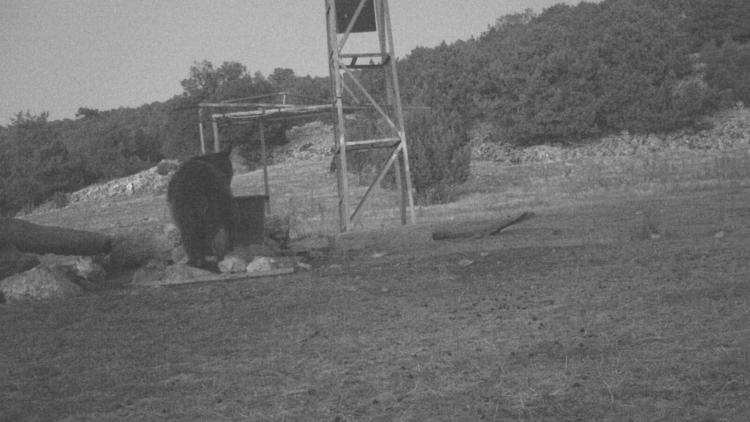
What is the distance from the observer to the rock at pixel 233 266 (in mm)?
8781

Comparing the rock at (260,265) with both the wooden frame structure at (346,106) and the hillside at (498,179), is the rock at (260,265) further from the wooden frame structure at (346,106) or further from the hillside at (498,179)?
the hillside at (498,179)

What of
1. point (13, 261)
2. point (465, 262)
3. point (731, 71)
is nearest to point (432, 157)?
point (465, 262)

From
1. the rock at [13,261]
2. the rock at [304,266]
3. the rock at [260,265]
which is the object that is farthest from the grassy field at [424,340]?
the rock at [13,261]

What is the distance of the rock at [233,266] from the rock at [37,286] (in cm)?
159

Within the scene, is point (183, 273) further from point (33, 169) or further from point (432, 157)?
point (33, 169)

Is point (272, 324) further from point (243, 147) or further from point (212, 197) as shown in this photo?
point (243, 147)

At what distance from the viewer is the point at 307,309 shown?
602 centimetres

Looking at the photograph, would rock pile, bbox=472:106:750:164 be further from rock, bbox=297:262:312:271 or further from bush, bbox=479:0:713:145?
rock, bbox=297:262:312:271

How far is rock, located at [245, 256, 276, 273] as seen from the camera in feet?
28.5

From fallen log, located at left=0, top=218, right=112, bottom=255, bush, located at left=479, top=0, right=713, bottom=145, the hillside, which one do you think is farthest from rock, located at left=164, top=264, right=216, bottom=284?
bush, located at left=479, top=0, right=713, bottom=145

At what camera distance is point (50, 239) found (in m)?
9.67

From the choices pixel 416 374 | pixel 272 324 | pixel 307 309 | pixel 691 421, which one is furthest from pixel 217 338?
pixel 691 421

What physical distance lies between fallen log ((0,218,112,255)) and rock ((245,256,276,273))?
248 centimetres

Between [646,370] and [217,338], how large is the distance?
2.80 metres
